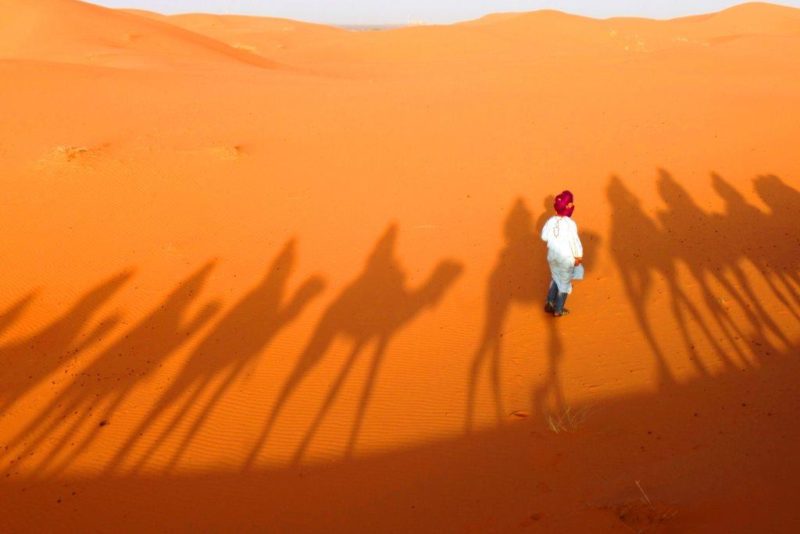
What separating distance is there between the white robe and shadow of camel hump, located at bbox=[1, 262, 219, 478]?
3781 millimetres

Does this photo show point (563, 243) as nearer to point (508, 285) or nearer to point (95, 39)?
point (508, 285)

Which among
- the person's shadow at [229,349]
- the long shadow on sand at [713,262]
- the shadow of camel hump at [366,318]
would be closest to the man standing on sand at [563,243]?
the long shadow on sand at [713,262]

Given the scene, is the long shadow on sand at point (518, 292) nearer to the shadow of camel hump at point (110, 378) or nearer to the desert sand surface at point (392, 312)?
the desert sand surface at point (392, 312)

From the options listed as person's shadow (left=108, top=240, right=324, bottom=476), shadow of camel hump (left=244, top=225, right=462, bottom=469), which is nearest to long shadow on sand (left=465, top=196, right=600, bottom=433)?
shadow of camel hump (left=244, top=225, right=462, bottom=469)

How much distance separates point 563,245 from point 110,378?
458cm

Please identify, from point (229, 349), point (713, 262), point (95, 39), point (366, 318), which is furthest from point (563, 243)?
point (95, 39)

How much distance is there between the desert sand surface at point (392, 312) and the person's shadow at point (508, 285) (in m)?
0.04

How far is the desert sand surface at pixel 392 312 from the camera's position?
14.0ft

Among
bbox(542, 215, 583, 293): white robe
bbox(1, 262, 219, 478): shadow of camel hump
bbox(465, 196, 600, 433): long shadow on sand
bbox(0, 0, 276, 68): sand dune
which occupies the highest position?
bbox(0, 0, 276, 68): sand dune

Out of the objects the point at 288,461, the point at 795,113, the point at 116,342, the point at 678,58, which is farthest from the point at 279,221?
the point at 678,58

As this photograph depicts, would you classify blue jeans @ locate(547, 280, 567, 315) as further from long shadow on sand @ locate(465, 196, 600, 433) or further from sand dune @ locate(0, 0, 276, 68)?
sand dune @ locate(0, 0, 276, 68)

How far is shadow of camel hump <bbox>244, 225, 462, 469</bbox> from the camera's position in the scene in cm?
525

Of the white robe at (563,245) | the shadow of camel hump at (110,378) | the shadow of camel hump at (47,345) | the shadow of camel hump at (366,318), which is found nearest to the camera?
the shadow of camel hump at (110,378)

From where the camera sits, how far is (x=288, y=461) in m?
4.69
